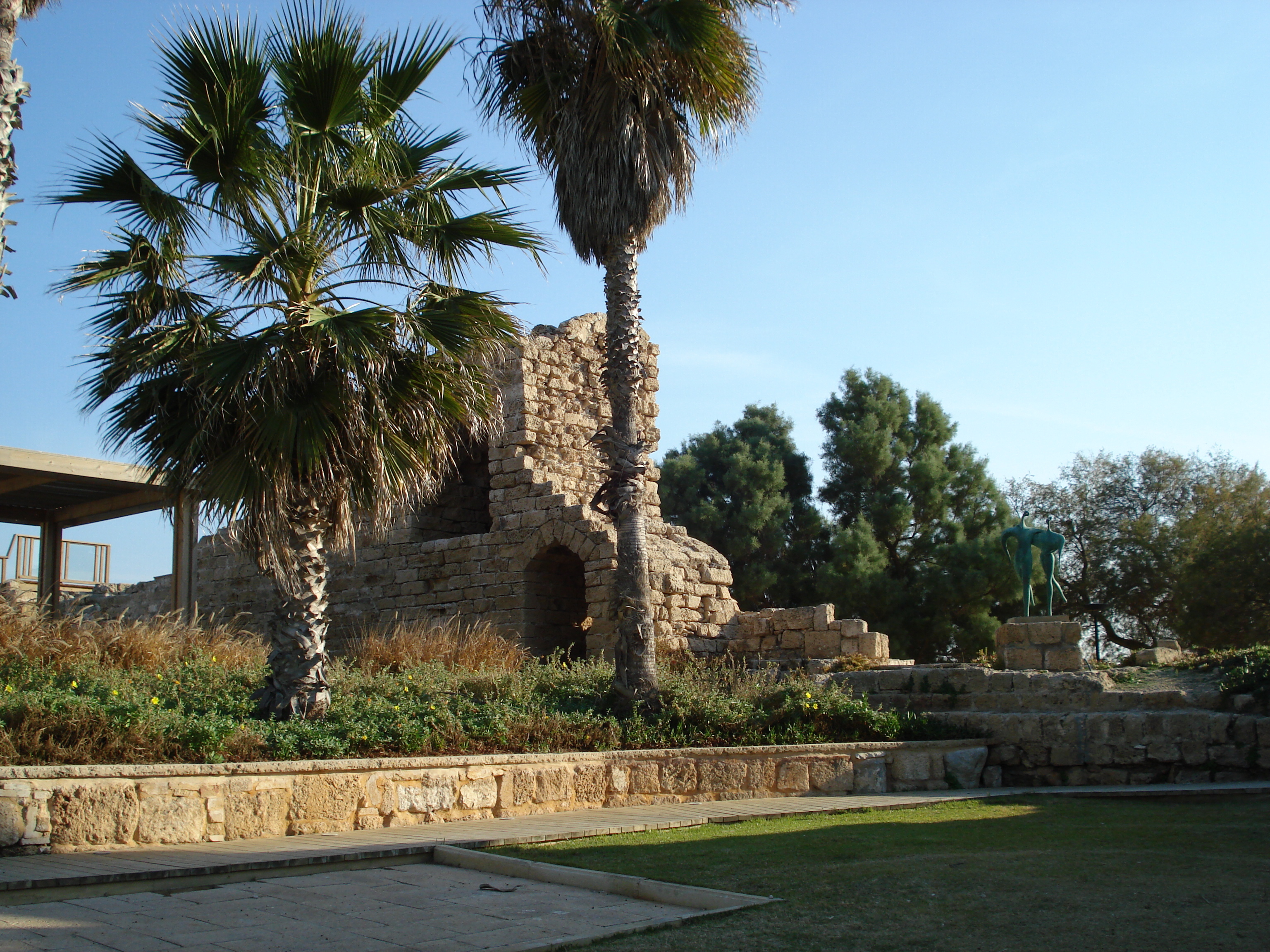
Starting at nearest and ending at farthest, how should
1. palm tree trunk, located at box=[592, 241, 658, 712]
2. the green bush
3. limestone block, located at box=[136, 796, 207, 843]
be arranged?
1. limestone block, located at box=[136, 796, 207, 843]
2. the green bush
3. palm tree trunk, located at box=[592, 241, 658, 712]

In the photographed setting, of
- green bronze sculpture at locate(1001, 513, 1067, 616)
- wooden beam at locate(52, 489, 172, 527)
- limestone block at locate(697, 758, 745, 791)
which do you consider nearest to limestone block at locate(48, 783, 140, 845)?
limestone block at locate(697, 758, 745, 791)

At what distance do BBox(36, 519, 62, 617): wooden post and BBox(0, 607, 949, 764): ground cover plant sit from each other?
261 centimetres

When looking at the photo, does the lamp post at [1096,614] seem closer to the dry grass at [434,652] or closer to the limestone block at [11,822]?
the dry grass at [434,652]

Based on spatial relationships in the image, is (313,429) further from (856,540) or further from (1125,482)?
(1125,482)

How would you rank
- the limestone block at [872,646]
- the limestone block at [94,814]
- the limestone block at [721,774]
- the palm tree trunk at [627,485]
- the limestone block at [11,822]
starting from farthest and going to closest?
the limestone block at [872,646] < the palm tree trunk at [627,485] < the limestone block at [721,774] < the limestone block at [94,814] < the limestone block at [11,822]

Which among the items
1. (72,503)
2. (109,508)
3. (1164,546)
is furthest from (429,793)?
(1164,546)

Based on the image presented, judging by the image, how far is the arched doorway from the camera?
14.8 m

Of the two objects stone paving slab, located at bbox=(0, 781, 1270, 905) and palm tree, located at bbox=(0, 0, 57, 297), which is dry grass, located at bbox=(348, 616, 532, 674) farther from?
palm tree, located at bbox=(0, 0, 57, 297)

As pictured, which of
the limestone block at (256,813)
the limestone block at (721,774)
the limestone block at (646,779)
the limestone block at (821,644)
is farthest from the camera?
the limestone block at (821,644)

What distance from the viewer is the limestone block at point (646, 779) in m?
8.64

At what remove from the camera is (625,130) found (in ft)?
33.8

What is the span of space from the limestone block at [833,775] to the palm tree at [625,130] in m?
1.58

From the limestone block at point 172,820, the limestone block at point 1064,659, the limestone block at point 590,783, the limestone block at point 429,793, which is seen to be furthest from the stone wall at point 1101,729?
the limestone block at point 172,820

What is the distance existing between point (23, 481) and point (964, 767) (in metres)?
11.1
